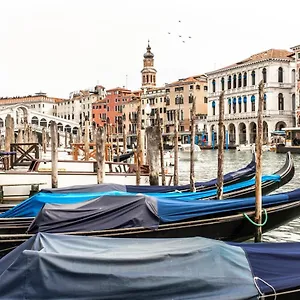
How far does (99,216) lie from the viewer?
3.76m

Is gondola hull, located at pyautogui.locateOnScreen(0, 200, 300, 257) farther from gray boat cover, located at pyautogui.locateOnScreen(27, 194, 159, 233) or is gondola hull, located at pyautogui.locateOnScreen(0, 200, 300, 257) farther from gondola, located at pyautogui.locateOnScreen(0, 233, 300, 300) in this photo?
gondola, located at pyautogui.locateOnScreen(0, 233, 300, 300)

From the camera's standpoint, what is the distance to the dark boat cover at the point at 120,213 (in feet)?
12.0

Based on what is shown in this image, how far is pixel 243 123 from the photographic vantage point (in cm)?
3186

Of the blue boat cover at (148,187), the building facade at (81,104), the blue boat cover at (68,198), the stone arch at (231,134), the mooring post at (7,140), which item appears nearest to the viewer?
the blue boat cover at (68,198)

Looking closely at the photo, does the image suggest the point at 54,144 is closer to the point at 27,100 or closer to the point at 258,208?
the point at 258,208

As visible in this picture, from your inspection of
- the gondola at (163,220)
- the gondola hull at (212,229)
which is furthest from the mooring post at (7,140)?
the gondola hull at (212,229)

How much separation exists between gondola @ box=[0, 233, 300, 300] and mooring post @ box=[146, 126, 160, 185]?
472 centimetres

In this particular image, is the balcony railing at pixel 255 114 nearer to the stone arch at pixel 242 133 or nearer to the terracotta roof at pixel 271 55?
the stone arch at pixel 242 133

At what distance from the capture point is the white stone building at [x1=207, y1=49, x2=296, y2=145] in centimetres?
2944

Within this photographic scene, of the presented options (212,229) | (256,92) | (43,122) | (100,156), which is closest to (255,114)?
(256,92)

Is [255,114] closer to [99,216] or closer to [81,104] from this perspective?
[81,104]

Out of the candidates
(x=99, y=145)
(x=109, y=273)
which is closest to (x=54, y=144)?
(x=99, y=145)

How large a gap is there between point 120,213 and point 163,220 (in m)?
0.35

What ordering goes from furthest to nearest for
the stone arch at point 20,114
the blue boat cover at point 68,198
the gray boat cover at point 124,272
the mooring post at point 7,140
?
the stone arch at point 20,114
the mooring post at point 7,140
the blue boat cover at point 68,198
the gray boat cover at point 124,272
